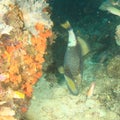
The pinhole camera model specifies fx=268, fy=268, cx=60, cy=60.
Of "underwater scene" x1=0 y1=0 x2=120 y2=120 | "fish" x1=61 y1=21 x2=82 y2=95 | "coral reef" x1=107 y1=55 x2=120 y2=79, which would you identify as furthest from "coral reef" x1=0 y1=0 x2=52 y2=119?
"coral reef" x1=107 y1=55 x2=120 y2=79

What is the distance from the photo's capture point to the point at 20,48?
3539 mm

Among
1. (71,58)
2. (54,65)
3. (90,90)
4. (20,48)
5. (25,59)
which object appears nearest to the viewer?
(20,48)

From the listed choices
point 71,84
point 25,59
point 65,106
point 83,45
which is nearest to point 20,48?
point 25,59

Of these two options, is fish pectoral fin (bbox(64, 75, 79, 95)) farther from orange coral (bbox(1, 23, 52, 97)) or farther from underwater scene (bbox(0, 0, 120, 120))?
orange coral (bbox(1, 23, 52, 97))

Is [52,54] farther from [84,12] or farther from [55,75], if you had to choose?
[84,12]

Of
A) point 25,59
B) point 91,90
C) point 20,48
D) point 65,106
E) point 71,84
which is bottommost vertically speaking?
point 65,106

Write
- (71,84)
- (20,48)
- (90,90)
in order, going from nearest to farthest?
1. (20,48)
2. (71,84)
3. (90,90)

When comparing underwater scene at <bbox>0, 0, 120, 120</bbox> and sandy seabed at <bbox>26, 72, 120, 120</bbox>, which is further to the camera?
sandy seabed at <bbox>26, 72, 120, 120</bbox>

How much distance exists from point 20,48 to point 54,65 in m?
2.46

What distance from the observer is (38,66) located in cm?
419

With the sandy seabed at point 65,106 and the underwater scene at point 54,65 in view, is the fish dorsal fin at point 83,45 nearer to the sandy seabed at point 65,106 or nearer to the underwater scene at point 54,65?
the underwater scene at point 54,65

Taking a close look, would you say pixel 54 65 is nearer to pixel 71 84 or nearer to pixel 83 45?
pixel 71 84

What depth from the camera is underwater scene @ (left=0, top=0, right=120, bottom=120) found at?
3.40m

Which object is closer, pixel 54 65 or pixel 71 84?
pixel 71 84
